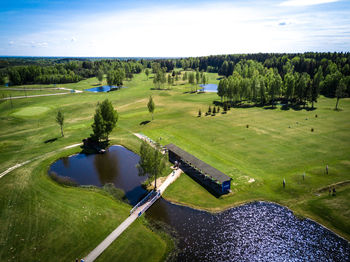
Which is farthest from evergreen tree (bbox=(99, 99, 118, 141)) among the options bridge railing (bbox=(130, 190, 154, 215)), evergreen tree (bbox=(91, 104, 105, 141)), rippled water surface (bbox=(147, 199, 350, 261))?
rippled water surface (bbox=(147, 199, 350, 261))

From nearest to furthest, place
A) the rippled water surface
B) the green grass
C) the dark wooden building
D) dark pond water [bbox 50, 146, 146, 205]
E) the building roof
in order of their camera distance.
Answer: the rippled water surface < the dark wooden building < the building roof < dark pond water [bbox 50, 146, 146, 205] < the green grass

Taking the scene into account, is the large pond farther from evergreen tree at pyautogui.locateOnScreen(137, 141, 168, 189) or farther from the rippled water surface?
evergreen tree at pyautogui.locateOnScreen(137, 141, 168, 189)

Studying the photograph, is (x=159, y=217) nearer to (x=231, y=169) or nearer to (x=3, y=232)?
(x=231, y=169)

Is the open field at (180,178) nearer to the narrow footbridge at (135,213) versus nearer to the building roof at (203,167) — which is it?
the narrow footbridge at (135,213)

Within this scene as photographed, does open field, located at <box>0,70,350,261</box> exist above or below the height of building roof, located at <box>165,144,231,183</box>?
below

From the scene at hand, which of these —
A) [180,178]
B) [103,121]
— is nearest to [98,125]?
[103,121]

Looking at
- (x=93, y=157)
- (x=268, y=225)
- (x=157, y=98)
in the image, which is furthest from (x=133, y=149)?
(x=157, y=98)

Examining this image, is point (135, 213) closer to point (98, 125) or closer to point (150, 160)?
point (150, 160)
